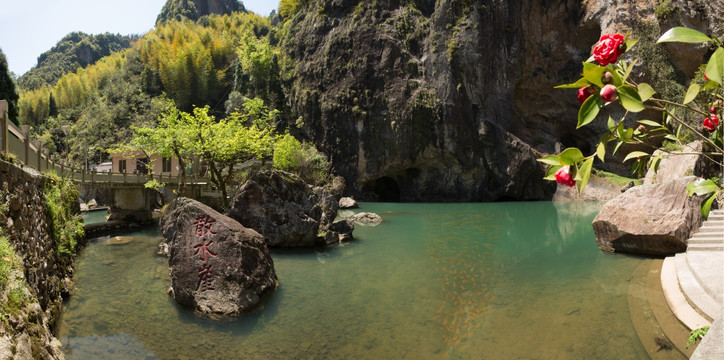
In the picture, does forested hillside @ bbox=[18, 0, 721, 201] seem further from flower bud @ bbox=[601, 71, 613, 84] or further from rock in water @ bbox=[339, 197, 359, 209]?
flower bud @ bbox=[601, 71, 613, 84]

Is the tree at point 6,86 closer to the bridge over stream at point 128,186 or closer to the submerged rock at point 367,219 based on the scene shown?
the bridge over stream at point 128,186

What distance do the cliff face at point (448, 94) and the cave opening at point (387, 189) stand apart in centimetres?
11

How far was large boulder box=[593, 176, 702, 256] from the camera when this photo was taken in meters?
10.0

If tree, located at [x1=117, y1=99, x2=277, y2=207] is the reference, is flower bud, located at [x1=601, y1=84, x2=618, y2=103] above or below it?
below

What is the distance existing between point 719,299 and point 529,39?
3724 cm

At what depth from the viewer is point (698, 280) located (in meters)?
7.11

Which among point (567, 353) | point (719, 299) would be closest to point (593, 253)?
point (719, 299)

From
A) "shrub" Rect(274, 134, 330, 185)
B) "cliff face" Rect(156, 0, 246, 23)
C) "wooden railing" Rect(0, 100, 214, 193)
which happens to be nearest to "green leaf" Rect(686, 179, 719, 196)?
"wooden railing" Rect(0, 100, 214, 193)

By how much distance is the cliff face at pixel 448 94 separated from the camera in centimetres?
3544

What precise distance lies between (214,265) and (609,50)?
7.54 metres

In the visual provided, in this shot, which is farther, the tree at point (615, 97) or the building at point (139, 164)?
the building at point (139, 164)

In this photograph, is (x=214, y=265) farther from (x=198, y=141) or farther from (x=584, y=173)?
(x=198, y=141)

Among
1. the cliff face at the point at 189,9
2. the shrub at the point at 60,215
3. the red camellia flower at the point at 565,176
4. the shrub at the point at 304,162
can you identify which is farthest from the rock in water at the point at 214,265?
the cliff face at the point at 189,9

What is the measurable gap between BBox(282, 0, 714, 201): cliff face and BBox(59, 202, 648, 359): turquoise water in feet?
75.4
